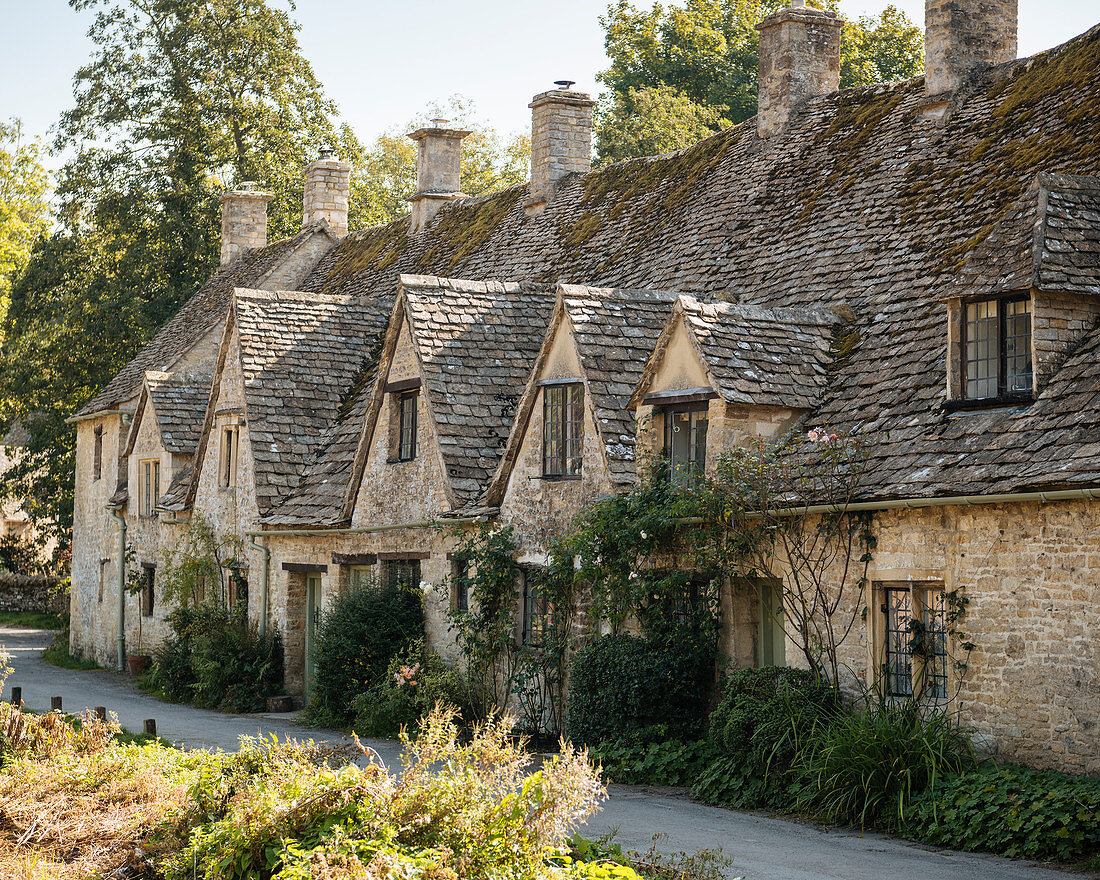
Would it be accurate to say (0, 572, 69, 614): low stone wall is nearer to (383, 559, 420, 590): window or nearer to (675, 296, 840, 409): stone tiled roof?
(383, 559, 420, 590): window

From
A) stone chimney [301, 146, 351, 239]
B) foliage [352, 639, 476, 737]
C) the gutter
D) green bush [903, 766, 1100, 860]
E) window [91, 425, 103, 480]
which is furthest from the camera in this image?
stone chimney [301, 146, 351, 239]

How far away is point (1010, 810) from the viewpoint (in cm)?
1125

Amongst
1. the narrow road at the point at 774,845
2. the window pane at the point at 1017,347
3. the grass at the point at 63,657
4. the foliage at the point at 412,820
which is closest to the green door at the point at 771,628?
the narrow road at the point at 774,845

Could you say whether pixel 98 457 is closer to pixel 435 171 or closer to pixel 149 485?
pixel 149 485

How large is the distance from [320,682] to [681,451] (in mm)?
7286

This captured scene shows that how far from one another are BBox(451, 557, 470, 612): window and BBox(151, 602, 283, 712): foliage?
509cm

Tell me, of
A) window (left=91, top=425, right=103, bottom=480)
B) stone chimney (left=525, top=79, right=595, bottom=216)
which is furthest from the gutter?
window (left=91, top=425, right=103, bottom=480)

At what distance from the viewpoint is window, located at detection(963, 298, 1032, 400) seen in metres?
13.6

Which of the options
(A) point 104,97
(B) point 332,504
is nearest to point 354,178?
(A) point 104,97

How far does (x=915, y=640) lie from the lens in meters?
13.3

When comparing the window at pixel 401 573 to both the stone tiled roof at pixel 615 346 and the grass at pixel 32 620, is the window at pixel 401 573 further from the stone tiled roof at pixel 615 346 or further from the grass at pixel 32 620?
the grass at pixel 32 620

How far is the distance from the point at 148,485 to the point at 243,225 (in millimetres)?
11944

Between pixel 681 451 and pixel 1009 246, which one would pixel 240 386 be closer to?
pixel 681 451

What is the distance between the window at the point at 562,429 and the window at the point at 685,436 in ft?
4.56
